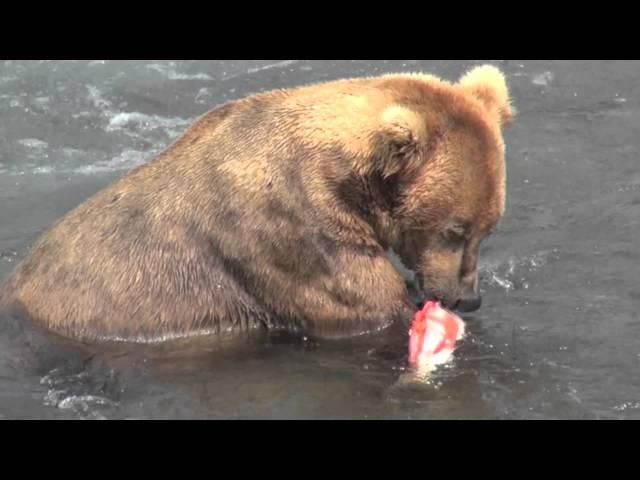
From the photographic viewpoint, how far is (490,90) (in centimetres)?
761

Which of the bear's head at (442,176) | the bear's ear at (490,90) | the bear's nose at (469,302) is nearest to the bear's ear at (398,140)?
the bear's head at (442,176)

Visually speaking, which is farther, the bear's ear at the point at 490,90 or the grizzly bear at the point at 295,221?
the bear's ear at the point at 490,90

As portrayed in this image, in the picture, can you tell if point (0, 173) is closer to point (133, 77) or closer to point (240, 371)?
point (133, 77)

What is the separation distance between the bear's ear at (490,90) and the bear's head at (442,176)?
0.06 ft

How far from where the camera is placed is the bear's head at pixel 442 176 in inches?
282

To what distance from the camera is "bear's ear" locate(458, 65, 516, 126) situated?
24.9 feet

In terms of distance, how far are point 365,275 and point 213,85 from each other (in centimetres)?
648

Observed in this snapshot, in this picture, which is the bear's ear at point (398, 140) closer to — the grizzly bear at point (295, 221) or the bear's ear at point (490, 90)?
the grizzly bear at point (295, 221)

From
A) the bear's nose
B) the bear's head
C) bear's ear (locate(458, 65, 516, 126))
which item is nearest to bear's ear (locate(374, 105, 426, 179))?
the bear's head

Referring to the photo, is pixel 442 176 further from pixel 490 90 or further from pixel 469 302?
pixel 469 302

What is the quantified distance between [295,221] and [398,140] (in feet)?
2.67

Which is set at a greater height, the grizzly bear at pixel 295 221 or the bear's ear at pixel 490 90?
the bear's ear at pixel 490 90
